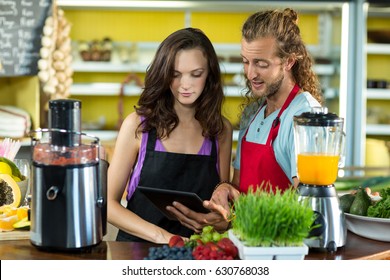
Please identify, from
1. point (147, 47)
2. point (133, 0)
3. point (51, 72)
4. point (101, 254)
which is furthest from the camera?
point (147, 47)

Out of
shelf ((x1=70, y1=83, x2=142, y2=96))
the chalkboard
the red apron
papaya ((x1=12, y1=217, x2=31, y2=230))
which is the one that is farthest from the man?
shelf ((x1=70, y1=83, x2=142, y2=96))

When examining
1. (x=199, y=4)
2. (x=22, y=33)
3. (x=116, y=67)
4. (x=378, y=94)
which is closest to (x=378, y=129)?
(x=378, y=94)

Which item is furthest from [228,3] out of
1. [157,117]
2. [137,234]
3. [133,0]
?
[137,234]

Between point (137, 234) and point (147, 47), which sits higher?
point (147, 47)

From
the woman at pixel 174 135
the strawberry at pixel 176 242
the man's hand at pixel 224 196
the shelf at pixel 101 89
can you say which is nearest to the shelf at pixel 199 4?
the shelf at pixel 101 89

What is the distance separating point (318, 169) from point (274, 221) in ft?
1.09

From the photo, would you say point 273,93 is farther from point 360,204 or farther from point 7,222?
point 7,222

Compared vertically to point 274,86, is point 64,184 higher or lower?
lower

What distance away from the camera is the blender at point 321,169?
211cm

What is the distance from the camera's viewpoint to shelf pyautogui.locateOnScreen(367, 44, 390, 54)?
5.77m

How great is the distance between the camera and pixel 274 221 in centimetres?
189

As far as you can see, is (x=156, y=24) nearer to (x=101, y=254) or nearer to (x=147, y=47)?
(x=147, y=47)

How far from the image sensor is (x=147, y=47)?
231 inches
